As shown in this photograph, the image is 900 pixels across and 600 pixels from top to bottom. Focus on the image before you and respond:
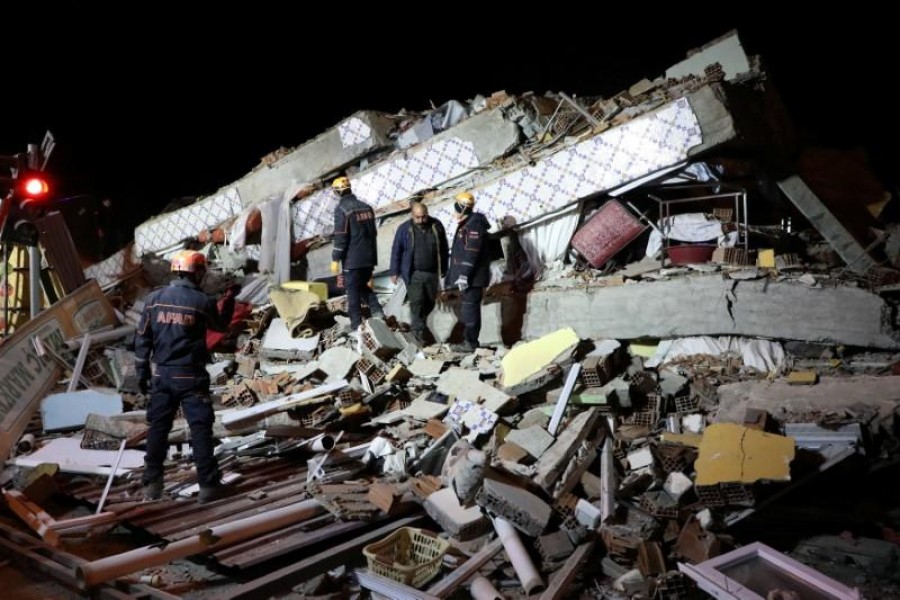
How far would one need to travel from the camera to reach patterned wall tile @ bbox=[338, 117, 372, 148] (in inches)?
476

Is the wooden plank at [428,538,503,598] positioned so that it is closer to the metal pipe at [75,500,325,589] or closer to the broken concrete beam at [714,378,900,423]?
the metal pipe at [75,500,325,589]

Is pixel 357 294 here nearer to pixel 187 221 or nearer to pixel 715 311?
pixel 715 311

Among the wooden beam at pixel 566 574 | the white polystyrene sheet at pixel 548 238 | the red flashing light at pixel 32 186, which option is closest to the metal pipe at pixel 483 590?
the wooden beam at pixel 566 574

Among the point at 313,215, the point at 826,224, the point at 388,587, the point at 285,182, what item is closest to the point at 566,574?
the point at 388,587

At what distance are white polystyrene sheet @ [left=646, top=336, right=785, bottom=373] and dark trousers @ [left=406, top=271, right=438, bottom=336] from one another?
3106mm

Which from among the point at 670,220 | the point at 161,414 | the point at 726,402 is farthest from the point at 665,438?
the point at 161,414

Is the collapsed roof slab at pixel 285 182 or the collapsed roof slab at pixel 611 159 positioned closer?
the collapsed roof slab at pixel 611 159

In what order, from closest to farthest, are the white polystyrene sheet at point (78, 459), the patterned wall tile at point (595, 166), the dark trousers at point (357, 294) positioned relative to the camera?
the white polystyrene sheet at point (78, 459) < the patterned wall tile at point (595, 166) < the dark trousers at point (357, 294)

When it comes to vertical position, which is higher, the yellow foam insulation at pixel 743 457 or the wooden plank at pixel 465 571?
the yellow foam insulation at pixel 743 457

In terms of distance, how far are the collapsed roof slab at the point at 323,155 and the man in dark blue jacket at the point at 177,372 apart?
6992 mm

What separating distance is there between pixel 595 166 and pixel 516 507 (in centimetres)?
569

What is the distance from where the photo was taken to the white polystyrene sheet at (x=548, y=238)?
30.6 ft

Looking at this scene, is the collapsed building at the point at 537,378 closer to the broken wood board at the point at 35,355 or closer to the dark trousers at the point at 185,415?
the broken wood board at the point at 35,355

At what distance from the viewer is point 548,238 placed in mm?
9539
